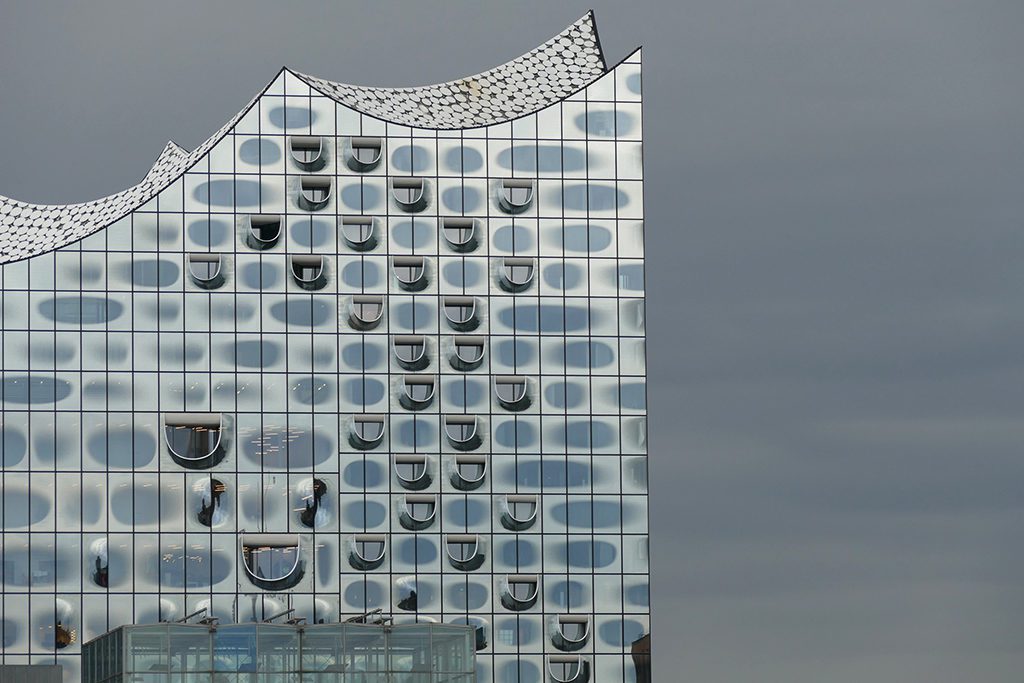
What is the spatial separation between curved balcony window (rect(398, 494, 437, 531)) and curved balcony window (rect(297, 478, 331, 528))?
250cm

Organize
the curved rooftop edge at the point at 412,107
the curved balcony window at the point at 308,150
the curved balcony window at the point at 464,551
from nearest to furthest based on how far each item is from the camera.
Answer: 1. the curved balcony window at the point at 464,551
2. the curved balcony window at the point at 308,150
3. the curved rooftop edge at the point at 412,107

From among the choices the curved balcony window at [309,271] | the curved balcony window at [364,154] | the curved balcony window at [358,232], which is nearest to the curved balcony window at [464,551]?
the curved balcony window at [309,271]

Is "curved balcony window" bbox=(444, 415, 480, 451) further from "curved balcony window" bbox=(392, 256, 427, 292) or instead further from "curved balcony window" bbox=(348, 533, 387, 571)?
"curved balcony window" bbox=(392, 256, 427, 292)

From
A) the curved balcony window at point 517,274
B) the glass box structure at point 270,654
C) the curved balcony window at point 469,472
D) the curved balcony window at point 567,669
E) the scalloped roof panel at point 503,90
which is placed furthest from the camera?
the scalloped roof panel at point 503,90

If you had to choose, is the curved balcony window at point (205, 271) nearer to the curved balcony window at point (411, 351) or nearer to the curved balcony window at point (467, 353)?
the curved balcony window at point (411, 351)

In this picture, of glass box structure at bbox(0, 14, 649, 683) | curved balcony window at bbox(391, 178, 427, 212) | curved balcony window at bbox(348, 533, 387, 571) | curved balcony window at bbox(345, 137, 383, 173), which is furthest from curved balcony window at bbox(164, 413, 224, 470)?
curved balcony window at bbox(345, 137, 383, 173)

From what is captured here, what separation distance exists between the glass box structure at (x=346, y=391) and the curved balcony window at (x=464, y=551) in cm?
7

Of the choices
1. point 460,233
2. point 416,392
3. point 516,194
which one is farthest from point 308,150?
point 416,392

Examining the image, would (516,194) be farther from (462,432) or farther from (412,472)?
(412,472)

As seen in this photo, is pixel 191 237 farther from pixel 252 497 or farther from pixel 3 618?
pixel 3 618

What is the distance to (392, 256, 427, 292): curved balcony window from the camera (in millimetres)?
70562

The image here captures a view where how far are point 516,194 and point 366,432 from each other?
31.5 feet

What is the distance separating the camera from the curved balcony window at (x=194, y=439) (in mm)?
68500

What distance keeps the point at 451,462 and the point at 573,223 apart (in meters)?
9.15
